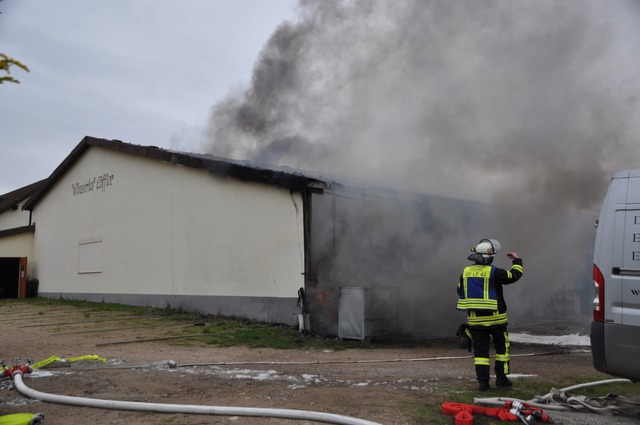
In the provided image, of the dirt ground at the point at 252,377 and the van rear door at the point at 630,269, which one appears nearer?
the van rear door at the point at 630,269

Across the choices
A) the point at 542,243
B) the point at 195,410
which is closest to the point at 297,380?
the point at 195,410

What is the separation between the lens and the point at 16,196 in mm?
30453

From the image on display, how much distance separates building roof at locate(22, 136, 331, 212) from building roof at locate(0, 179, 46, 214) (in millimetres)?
8506

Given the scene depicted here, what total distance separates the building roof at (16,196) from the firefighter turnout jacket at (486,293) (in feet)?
84.3

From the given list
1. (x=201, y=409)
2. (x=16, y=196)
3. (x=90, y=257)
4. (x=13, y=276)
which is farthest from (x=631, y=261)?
(x=16, y=196)

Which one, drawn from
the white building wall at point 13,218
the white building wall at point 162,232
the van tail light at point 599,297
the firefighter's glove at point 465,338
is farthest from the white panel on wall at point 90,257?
the van tail light at point 599,297

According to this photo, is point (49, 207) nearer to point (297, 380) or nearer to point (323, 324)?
point (323, 324)

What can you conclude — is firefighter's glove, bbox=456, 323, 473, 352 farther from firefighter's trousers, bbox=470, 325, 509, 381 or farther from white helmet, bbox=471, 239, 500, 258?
white helmet, bbox=471, 239, 500, 258

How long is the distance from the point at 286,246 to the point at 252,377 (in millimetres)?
4910

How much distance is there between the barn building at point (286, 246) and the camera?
34.1 ft

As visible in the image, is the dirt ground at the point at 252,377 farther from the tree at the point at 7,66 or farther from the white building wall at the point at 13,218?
the white building wall at the point at 13,218

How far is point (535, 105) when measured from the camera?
8.95 meters

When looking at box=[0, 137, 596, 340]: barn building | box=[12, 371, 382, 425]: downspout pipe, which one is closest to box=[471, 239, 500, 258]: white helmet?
box=[12, 371, 382, 425]: downspout pipe

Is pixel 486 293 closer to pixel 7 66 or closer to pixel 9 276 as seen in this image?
pixel 7 66
